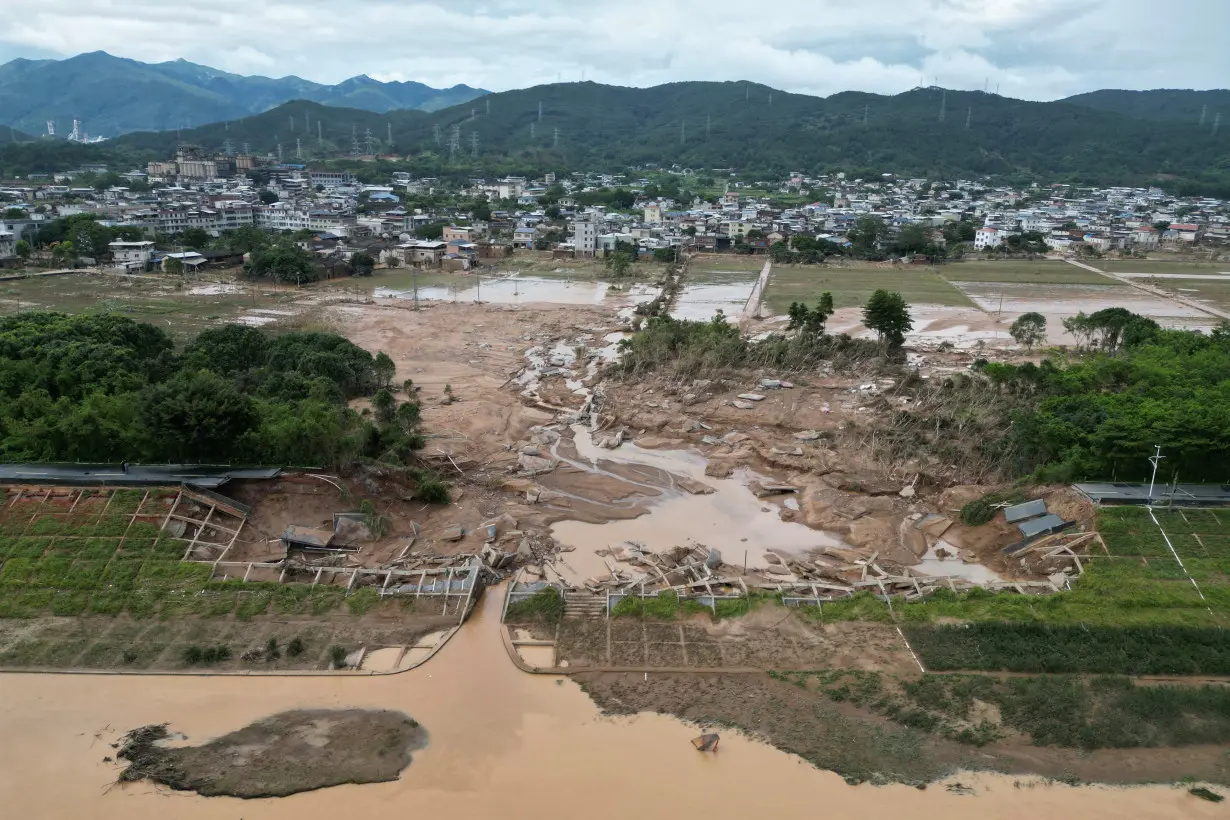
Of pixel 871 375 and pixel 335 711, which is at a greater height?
pixel 871 375

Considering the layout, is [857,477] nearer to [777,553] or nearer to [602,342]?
[777,553]

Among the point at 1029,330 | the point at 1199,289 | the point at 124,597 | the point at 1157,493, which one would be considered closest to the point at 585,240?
the point at 1029,330

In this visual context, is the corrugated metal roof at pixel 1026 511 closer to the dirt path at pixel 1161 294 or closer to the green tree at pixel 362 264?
the dirt path at pixel 1161 294

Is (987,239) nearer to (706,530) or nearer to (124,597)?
(706,530)

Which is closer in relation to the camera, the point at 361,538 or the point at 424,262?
the point at 361,538

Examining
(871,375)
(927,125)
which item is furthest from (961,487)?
(927,125)

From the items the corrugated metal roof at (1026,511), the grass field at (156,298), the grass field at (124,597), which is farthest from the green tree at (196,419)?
the grass field at (156,298)
